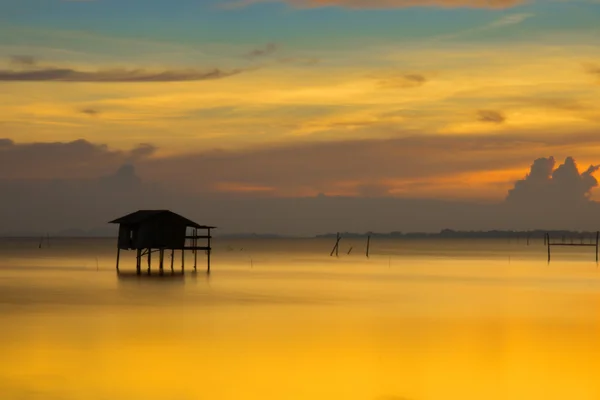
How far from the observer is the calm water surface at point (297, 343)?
2078 centimetres

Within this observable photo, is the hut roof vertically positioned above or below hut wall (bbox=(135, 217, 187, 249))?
above

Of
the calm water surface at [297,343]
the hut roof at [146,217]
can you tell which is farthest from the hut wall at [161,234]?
the calm water surface at [297,343]

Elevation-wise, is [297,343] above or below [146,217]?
below

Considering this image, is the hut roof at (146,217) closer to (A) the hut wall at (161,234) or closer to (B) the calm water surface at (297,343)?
(A) the hut wall at (161,234)

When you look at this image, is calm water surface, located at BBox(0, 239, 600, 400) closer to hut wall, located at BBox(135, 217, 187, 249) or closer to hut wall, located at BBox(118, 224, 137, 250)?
hut wall, located at BBox(135, 217, 187, 249)

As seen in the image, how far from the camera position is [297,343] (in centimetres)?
2802

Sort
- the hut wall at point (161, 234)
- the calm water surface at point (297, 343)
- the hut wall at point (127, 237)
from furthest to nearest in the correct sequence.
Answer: the hut wall at point (127, 237)
the hut wall at point (161, 234)
the calm water surface at point (297, 343)

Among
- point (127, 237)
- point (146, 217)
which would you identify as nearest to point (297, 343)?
point (146, 217)

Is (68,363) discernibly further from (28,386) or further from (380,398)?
(380,398)

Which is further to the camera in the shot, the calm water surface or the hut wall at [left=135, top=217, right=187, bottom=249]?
the hut wall at [left=135, top=217, right=187, bottom=249]

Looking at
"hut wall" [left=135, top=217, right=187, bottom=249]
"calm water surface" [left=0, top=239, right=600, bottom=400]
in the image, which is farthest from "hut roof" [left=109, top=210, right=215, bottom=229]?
"calm water surface" [left=0, top=239, right=600, bottom=400]

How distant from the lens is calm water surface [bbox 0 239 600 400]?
20.8 meters

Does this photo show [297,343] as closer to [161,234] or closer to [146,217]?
[161,234]

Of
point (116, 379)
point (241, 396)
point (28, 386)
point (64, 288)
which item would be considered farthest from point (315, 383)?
point (64, 288)
